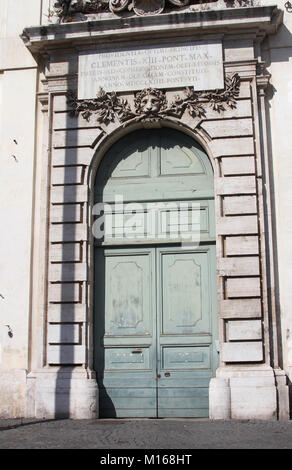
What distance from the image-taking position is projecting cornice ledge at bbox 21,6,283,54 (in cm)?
1024

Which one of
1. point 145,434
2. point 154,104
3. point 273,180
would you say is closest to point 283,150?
point 273,180

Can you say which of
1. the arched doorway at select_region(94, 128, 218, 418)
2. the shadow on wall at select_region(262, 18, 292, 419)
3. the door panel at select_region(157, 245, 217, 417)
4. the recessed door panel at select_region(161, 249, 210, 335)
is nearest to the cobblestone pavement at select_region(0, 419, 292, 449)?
the door panel at select_region(157, 245, 217, 417)

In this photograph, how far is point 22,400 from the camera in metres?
9.80

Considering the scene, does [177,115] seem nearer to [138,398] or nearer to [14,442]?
[138,398]

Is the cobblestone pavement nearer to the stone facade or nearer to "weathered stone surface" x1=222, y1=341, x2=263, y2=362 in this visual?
the stone facade

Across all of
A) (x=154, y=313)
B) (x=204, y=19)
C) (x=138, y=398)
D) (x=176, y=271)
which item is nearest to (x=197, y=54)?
(x=204, y=19)

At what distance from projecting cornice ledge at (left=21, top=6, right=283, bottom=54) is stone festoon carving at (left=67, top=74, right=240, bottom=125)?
0.94m

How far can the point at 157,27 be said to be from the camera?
34.2 ft

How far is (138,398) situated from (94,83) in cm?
548

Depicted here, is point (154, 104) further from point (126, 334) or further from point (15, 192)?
point (126, 334)

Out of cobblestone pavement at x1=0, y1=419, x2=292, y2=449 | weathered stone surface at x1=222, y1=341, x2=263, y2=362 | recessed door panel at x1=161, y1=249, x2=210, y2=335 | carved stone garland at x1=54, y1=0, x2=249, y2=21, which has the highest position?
carved stone garland at x1=54, y1=0, x2=249, y2=21

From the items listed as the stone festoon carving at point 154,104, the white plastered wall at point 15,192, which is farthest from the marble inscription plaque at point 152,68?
the white plastered wall at point 15,192

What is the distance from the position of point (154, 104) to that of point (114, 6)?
2.07m

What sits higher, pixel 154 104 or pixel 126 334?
pixel 154 104
